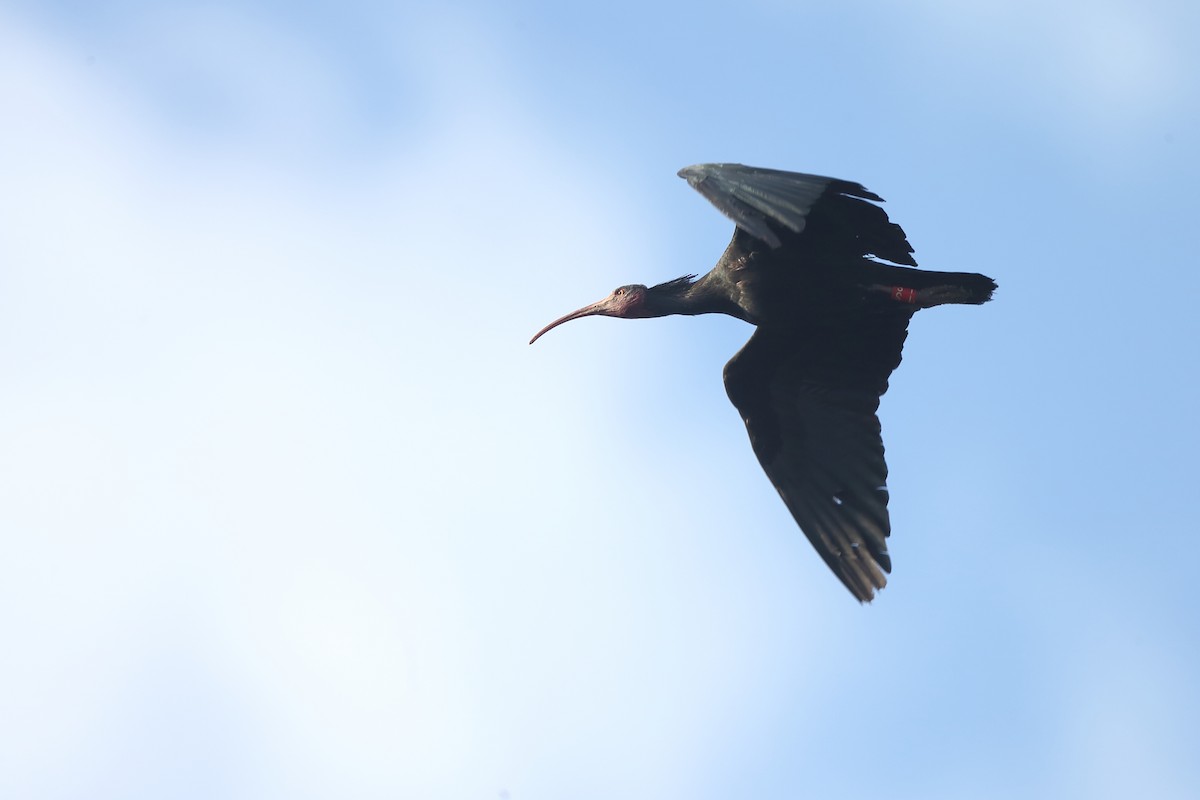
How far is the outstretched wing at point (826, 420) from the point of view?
1327 centimetres

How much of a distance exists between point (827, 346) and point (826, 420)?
679 mm

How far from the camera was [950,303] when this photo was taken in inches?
511

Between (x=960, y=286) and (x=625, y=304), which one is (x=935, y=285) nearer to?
(x=960, y=286)

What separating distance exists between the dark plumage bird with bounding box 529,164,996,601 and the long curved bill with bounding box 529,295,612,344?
658 mm

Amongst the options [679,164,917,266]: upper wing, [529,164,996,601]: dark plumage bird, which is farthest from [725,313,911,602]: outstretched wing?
[679,164,917,266]: upper wing

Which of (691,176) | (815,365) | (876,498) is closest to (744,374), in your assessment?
(815,365)

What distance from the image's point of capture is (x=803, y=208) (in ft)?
35.0

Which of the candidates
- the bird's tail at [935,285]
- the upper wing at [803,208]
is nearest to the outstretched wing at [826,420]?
the bird's tail at [935,285]

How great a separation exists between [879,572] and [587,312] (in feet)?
13.6

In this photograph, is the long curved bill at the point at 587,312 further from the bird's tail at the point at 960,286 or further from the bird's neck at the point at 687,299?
the bird's tail at the point at 960,286

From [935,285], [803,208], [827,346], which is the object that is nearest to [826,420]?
[827,346]

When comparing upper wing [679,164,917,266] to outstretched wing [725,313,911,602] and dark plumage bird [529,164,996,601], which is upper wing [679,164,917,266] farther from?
outstretched wing [725,313,911,602]

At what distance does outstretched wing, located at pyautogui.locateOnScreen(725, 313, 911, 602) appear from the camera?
1327 cm

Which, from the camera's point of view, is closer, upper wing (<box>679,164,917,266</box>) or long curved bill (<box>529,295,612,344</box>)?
upper wing (<box>679,164,917,266</box>)
